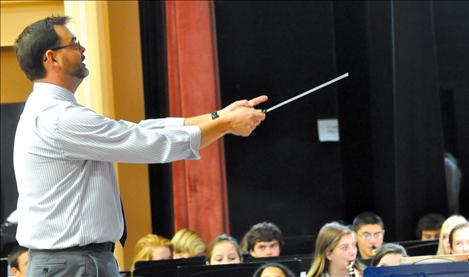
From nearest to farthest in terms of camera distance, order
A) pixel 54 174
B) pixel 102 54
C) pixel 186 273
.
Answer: pixel 54 174 < pixel 186 273 < pixel 102 54

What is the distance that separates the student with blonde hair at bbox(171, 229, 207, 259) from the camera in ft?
25.2

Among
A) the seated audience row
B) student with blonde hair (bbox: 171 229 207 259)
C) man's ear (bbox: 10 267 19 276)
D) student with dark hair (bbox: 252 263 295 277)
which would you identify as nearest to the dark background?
the seated audience row

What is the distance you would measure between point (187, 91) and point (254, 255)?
1911mm

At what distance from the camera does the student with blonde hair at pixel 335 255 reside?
609cm

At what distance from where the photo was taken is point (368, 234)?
7.68m

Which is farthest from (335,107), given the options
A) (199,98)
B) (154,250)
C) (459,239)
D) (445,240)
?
(459,239)

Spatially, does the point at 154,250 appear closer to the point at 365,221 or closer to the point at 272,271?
the point at 365,221

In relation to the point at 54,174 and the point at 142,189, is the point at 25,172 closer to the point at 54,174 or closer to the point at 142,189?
the point at 54,174

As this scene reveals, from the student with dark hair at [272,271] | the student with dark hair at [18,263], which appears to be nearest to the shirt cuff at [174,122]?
the student with dark hair at [272,271]

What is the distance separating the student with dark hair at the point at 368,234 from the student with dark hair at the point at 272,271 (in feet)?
5.98

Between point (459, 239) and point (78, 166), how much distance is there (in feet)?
11.2

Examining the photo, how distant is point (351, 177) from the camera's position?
9.29m

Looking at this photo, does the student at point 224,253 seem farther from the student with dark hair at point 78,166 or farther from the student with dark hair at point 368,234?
the student with dark hair at point 78,166

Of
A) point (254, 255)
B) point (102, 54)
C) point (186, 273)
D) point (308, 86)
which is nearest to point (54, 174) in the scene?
point (186, 273)
